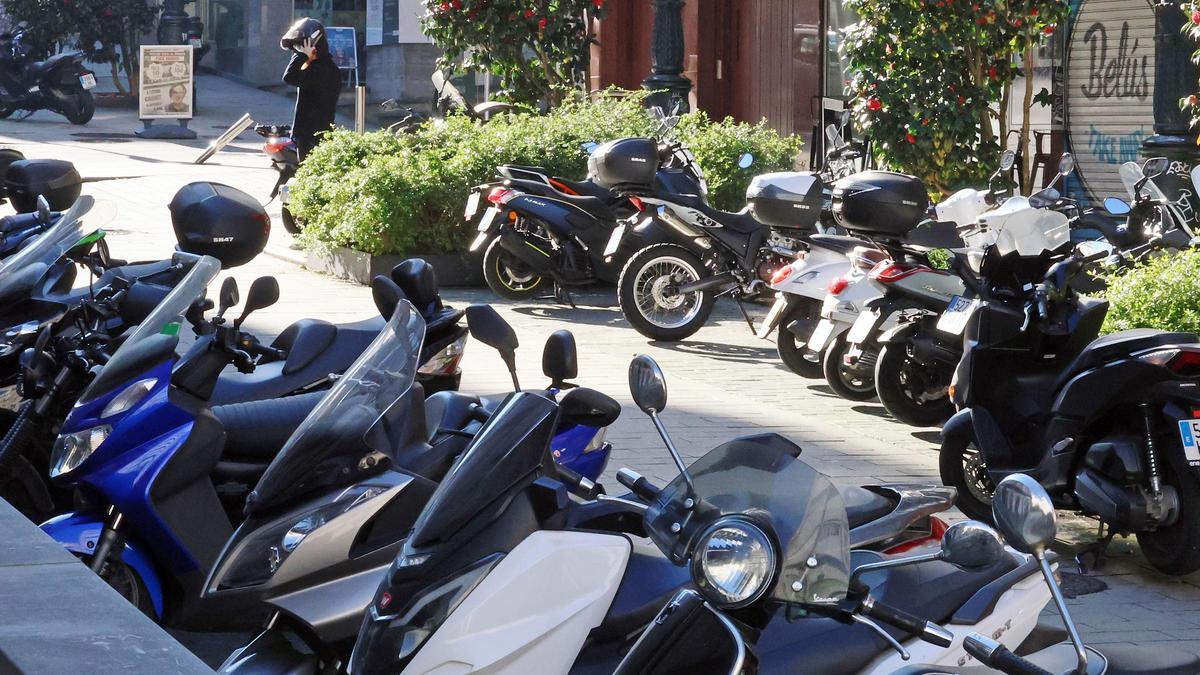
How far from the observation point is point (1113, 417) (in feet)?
18.9

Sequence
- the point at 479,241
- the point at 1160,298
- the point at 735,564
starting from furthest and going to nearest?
the point at 479,241 → the point at 1160,298 → the point at 735,564

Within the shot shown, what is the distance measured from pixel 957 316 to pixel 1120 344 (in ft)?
3.76

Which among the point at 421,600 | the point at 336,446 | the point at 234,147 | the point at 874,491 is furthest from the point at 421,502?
the point at 234,147

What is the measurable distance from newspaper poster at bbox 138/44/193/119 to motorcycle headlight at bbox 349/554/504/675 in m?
20.9

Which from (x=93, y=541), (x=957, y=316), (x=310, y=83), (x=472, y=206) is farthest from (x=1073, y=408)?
(x=310, y=83)

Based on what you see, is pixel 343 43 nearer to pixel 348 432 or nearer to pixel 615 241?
pixel 615 241

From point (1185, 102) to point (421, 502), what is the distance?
7.96 m

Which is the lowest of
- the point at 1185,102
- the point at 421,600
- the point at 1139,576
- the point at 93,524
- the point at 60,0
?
the point at 1139,576

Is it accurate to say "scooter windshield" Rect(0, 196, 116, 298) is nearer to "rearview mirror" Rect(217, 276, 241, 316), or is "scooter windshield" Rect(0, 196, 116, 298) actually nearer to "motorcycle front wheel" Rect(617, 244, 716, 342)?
"rearview mirror" Rect(217, 276, 241, 316)

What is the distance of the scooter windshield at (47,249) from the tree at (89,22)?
2562 centimetres

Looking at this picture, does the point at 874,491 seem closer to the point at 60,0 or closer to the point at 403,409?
the point at 403,409

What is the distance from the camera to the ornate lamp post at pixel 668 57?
1534 centimetres

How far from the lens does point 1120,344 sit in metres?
5.70

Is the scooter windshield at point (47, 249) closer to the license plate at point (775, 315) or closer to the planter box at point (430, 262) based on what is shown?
the license plate at point (775, 315)
